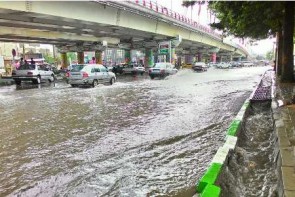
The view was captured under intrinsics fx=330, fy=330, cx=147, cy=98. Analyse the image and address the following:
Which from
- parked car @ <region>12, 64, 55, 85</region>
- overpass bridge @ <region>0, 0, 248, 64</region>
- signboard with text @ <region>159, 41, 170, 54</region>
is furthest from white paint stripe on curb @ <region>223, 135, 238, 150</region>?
signboard with text @ <region>159, 41, 170, 54</region>

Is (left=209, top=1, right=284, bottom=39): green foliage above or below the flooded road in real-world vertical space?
above

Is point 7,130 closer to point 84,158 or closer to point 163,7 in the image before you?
point 84,158

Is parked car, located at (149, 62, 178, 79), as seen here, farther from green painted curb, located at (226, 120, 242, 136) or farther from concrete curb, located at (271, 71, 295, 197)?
green painted curb, located at (226, 120, 242, 136)

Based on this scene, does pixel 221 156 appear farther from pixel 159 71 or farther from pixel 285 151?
pixel 159 71

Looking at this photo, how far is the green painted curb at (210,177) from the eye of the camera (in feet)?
15.9

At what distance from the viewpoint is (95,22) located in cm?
2481

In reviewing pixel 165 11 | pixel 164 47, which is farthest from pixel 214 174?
pixel 164 47

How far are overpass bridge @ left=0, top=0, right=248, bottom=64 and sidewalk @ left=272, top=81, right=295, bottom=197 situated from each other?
593 inches

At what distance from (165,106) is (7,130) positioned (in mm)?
6505

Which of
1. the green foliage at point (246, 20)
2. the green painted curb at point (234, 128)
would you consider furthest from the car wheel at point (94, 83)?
the green painted curb at point (234, 128)

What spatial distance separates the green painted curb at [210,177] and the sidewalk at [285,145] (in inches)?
36.3

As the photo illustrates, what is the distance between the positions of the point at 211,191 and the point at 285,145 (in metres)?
2.24

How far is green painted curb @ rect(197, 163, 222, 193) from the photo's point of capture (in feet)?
15.9

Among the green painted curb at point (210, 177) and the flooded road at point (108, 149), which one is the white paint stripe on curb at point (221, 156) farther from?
the flooded road at point (108, 149)
